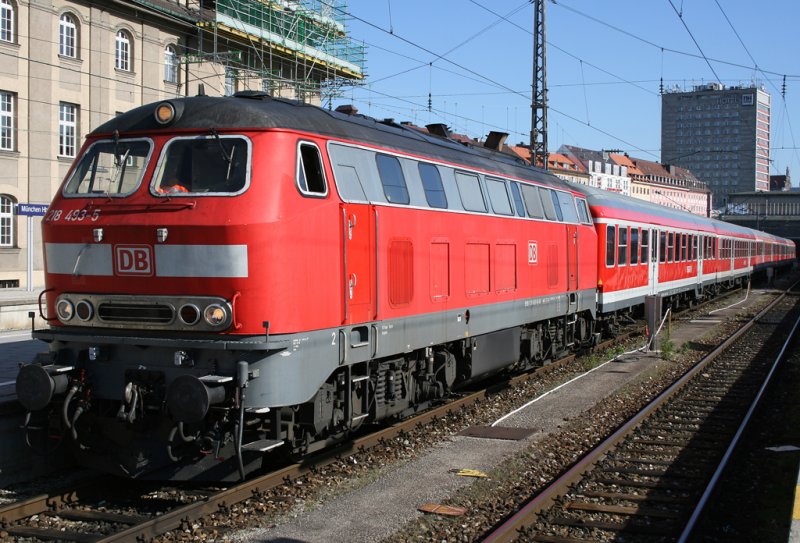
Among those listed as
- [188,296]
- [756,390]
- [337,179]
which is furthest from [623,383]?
[188,296]

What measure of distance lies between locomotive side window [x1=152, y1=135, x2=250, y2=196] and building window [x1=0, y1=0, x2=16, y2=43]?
24.3 meters

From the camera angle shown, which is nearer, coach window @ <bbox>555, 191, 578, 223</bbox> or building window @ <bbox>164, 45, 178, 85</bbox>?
coach window @ <bbox>555, 191, 578, 223</bbox>

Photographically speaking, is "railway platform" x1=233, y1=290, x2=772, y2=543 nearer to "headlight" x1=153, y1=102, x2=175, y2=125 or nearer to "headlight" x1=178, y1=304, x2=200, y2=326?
"headlight" x1=178, y1=304, x2=200, y2=326

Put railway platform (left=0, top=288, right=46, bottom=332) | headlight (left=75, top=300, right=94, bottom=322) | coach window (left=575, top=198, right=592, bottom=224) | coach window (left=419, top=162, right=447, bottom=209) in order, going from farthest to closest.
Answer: railway platform (left=0, top=288, right=46, bottom=332) < coach window (left=575, top=198, right=592, bottom=224) < coach window (left=419, top=162, right=447, bottom=209) < headlight (left=75, top=300, right=94, bottom=322)

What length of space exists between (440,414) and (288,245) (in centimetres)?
504

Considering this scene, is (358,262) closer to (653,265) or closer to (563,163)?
(653,265)

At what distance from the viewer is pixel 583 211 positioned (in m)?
18.2

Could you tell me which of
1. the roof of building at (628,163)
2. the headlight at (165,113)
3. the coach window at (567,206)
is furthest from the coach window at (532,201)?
the roof of building at (628,163)

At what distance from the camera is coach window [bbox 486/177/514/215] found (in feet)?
42.4

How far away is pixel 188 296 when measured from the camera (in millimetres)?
7734

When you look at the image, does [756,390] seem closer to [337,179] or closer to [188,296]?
[337,179]

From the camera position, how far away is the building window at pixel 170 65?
34562mm

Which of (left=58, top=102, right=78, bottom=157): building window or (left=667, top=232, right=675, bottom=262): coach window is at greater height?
(left=58, top=102, right=78, bottom=157): building window

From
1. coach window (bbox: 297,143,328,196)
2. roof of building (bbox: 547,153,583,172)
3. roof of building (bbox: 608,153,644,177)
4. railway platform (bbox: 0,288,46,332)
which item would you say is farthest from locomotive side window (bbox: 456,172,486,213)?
roof of building (bbox: 608,153,644,177)
